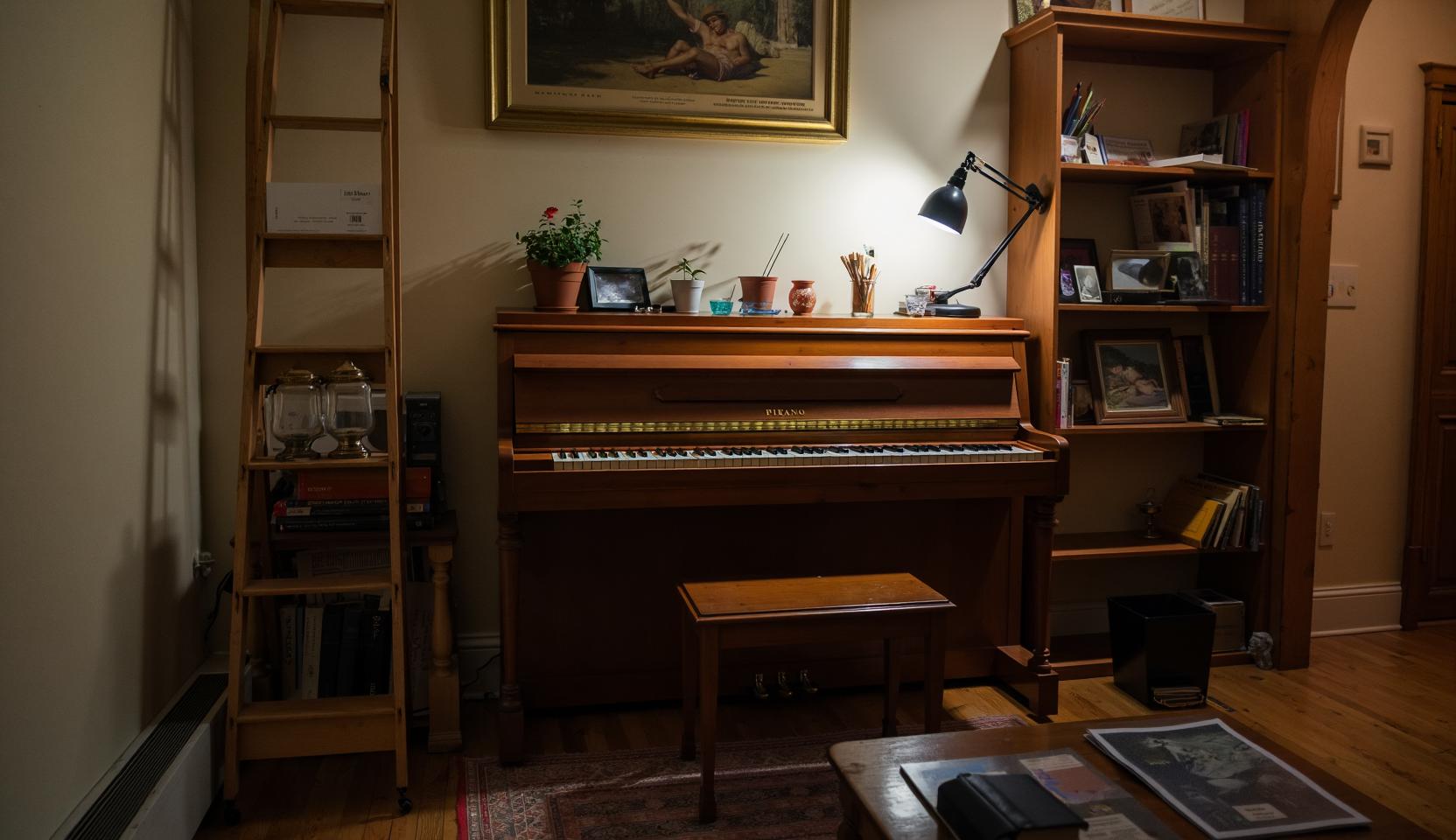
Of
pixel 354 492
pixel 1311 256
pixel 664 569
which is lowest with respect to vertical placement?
pixel 664 569

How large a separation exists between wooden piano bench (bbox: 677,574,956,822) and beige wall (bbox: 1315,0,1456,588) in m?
2.10

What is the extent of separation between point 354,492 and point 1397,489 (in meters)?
3.64

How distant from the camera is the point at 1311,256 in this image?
11.0 feet

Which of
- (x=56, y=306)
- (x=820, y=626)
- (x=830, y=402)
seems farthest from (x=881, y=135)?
(x=56, y=306)

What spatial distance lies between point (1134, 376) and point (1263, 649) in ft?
3.27

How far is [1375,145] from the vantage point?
375cm

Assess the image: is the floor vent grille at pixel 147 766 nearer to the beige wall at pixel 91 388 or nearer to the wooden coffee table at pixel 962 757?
the beige wall at pixel 91 388

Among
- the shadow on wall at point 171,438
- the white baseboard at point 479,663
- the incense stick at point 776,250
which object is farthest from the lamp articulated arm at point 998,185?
the shadow on wall at point 171,438

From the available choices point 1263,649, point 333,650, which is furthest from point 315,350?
point 1263,649

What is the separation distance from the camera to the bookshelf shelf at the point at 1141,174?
327cm

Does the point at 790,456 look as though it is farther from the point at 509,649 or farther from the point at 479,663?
the point at 479,663

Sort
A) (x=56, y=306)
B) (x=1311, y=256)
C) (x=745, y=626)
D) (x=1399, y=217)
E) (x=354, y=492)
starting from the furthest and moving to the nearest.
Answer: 1. (x=1399, y=217)
2. (x=1311, y=256)
3. (x=354, y=492)
4. (x=745, y=626)
5. (x=56, y=306)

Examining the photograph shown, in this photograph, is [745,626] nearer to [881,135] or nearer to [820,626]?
[820,626]

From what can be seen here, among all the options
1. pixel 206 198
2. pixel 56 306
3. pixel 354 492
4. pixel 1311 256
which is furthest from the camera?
pixel 1311 256
